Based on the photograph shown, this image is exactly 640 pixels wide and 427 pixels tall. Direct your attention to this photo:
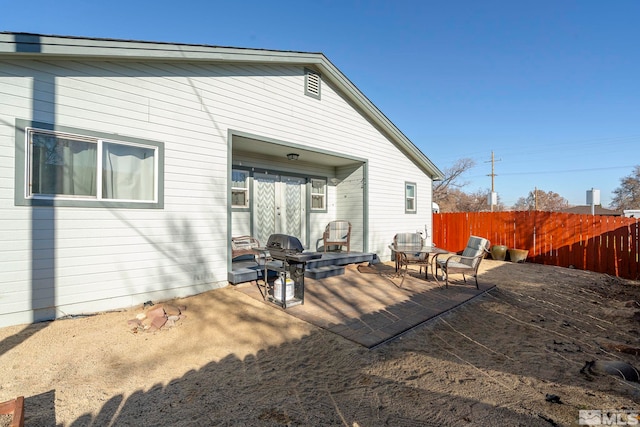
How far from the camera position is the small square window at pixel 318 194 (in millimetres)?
9047

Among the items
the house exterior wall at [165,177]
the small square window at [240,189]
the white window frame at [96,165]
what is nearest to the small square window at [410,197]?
the house exterior wall at [165,177]

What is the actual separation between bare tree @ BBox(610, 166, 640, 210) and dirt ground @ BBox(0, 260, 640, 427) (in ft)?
128

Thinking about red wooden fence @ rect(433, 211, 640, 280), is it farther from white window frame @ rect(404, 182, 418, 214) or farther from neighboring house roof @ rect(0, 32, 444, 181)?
neighboring house roof @ rect(0, 32, 444, 181)

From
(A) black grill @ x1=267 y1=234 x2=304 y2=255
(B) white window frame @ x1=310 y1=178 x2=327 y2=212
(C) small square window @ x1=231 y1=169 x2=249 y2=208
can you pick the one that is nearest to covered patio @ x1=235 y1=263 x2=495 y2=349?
(A) black grill @ x1=267 y1=234 x2=304 y2=255

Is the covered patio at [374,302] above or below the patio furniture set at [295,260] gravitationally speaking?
below

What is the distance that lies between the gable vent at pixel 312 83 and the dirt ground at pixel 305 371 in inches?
206

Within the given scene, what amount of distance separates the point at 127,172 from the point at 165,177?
1.78 ft

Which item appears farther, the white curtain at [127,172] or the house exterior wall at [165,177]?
the white curtain at [127,172]

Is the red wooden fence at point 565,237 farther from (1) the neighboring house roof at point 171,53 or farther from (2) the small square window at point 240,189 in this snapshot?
(2) the small square window at point 240,189

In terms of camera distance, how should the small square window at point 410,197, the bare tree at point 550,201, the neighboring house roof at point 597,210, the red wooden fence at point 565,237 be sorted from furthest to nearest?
the bare tree at point 550,201 < the neighboring house roof at point 597,210 < the small square window at point 410,197 < the red wooden fence at point 565,237

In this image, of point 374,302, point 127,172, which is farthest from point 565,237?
point 127,172

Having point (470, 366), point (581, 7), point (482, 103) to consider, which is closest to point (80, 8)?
point (470, 366)

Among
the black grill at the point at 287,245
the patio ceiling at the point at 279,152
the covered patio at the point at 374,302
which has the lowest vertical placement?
the covered patio at the point at 374,302

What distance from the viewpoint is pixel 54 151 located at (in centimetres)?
405
